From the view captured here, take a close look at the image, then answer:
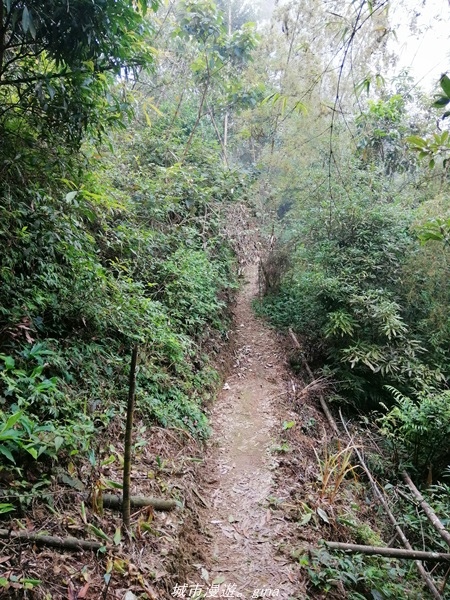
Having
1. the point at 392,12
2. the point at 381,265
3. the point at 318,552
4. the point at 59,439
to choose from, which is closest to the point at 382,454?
the point at 318,552

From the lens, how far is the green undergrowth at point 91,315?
2.50 metres

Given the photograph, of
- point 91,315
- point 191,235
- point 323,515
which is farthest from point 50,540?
point 191,235

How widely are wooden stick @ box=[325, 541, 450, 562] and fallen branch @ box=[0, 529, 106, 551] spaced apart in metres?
1.94

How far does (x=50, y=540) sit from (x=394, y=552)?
2.45m

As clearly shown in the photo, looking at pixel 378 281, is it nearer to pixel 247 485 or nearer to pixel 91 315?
pixel 247 485

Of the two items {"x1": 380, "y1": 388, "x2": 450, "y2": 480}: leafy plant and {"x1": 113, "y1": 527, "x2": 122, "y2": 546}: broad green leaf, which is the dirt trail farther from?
{"x1": 380, "y1": 388, "x2": 450, "y2": 480}: leafy plant

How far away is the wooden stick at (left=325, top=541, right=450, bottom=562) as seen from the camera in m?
2.59

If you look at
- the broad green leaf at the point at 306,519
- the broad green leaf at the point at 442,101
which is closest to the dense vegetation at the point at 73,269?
the broad green leaf at the point at 306,519

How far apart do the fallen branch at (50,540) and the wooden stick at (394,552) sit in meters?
1.94

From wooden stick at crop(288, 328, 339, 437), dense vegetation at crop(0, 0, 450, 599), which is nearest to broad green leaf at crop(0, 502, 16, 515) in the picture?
dense vegetation at crop(0, 0, 450, 599)

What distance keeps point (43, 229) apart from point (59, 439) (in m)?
1.74

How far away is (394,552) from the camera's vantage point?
273 centimetres

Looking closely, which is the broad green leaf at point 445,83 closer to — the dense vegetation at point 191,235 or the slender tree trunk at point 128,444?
the dense vegetation at point 191,235

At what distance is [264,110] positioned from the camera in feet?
38.7
